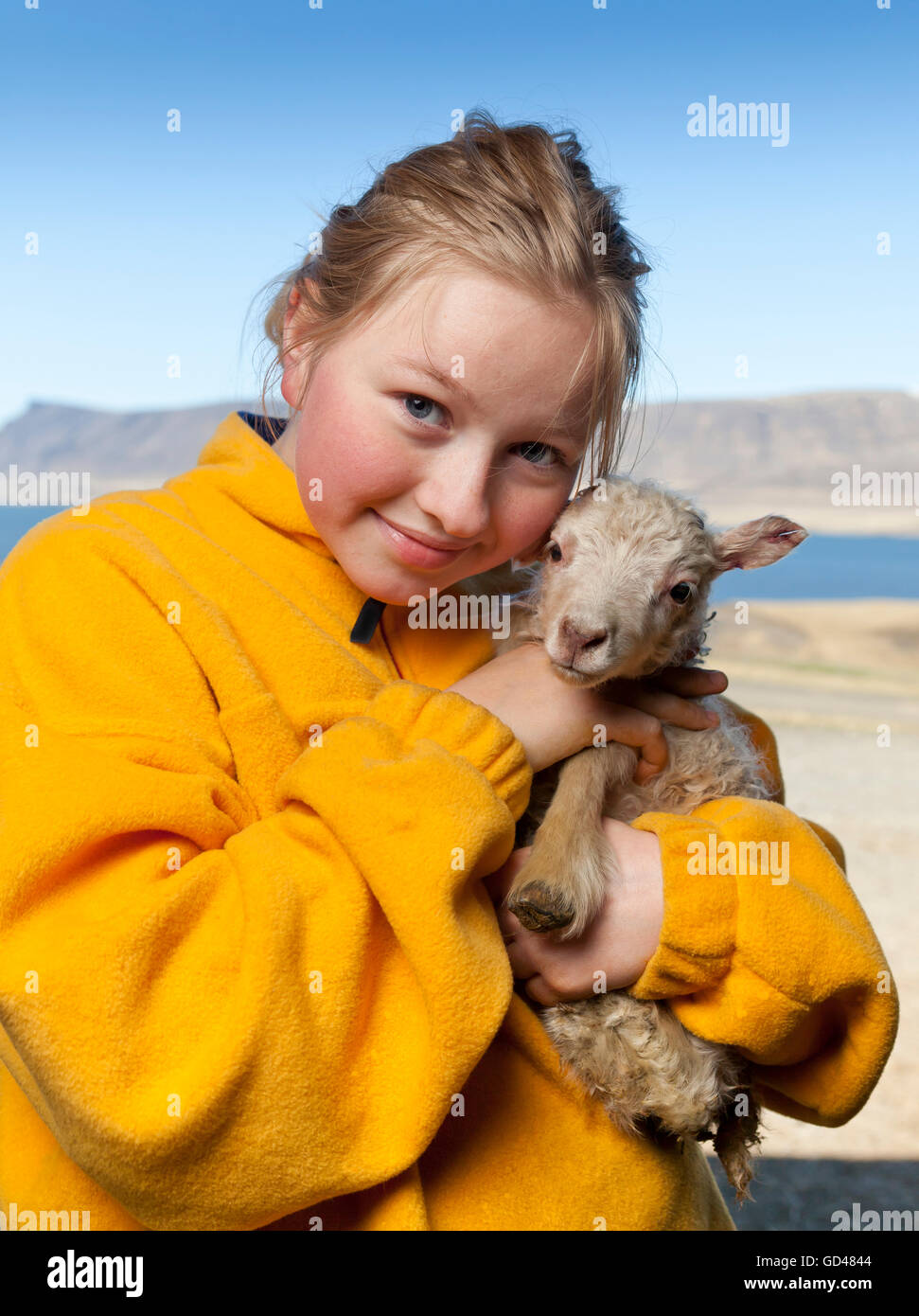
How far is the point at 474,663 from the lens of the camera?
1474 mm

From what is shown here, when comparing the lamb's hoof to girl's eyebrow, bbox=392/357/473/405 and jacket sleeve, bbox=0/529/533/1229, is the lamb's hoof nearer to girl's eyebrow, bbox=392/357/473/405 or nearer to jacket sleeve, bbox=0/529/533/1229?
jacket sleeve, bbox=0/529/533/1229

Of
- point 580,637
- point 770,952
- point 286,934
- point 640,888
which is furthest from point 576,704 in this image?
point 286,934

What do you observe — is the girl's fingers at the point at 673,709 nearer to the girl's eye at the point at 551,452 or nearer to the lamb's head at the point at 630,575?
the lamb's head at the point at 630,575

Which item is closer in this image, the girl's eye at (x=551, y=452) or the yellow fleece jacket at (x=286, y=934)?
the yellow fleece jacket at (x=286, y=934)

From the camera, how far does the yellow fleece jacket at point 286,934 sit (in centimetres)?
98

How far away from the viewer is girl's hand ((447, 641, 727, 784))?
1.30m

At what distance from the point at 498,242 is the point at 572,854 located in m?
0.65

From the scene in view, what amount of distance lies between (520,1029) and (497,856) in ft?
0.72

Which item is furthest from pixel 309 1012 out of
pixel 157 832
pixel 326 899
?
pixel 157 832

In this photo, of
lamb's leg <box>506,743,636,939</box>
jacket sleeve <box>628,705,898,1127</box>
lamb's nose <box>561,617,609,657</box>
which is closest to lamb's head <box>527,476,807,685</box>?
lamb's nose <box>561,617,609,657</box>

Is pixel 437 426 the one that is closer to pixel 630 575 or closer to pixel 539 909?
pixel 630 575

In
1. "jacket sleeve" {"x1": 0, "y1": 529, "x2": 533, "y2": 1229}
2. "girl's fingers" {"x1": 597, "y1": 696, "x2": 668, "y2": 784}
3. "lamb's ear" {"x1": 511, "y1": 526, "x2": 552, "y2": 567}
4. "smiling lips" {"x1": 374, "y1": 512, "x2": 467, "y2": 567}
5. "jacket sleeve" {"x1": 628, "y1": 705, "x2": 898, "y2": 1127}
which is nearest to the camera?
"jacket sleeve" {"x1": 0, "y1": 529, "x2": 533, "y2": 1229}

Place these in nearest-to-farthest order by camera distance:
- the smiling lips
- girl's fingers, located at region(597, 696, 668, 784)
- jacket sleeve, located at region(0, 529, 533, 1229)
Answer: jacket sleeve, located at region(0, 529, 533, 1229) < the smiling lips < girl's fingers, located at region(597, 696, 668, 784)

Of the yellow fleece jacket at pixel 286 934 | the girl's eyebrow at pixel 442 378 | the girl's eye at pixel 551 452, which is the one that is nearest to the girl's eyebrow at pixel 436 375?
the girl's eyebrow at pixel 442 378
